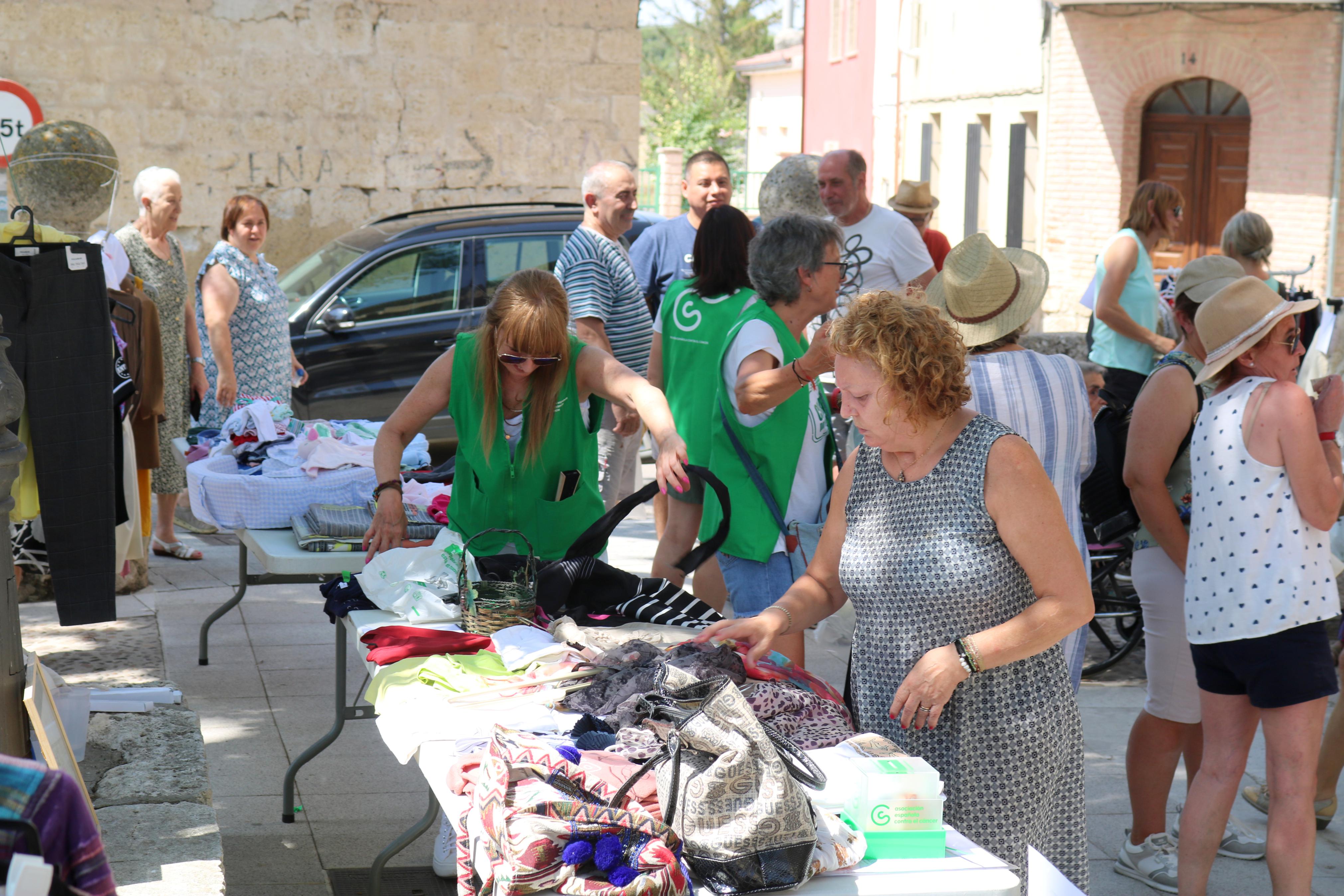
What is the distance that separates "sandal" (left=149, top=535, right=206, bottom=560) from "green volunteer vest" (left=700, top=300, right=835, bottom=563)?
4.00 meters

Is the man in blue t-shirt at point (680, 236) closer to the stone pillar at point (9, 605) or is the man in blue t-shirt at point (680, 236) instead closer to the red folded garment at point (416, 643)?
the red folded garment at point (416, 643)

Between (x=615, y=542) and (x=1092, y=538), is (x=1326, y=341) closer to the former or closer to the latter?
(x=1092, y=538)

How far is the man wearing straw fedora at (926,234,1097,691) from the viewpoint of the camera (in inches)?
129

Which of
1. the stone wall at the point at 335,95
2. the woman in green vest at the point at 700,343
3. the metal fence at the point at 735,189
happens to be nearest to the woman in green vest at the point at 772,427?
the woman in green vest at the point at 700,343

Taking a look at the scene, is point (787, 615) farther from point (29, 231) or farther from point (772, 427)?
point (29, 231)

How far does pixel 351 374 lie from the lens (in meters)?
8.32

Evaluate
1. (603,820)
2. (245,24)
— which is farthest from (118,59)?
(603,820)

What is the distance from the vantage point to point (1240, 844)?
399 cm

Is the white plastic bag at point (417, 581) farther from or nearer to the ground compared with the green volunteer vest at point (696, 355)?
nearer to the ground

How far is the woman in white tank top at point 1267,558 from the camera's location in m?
3.13

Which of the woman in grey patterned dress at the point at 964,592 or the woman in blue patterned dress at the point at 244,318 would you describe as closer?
the woman in grey patterned dress at the point at 964,592

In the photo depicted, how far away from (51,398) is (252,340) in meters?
2.81

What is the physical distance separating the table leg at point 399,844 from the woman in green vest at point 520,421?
685 mm

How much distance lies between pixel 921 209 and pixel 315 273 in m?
3.95
